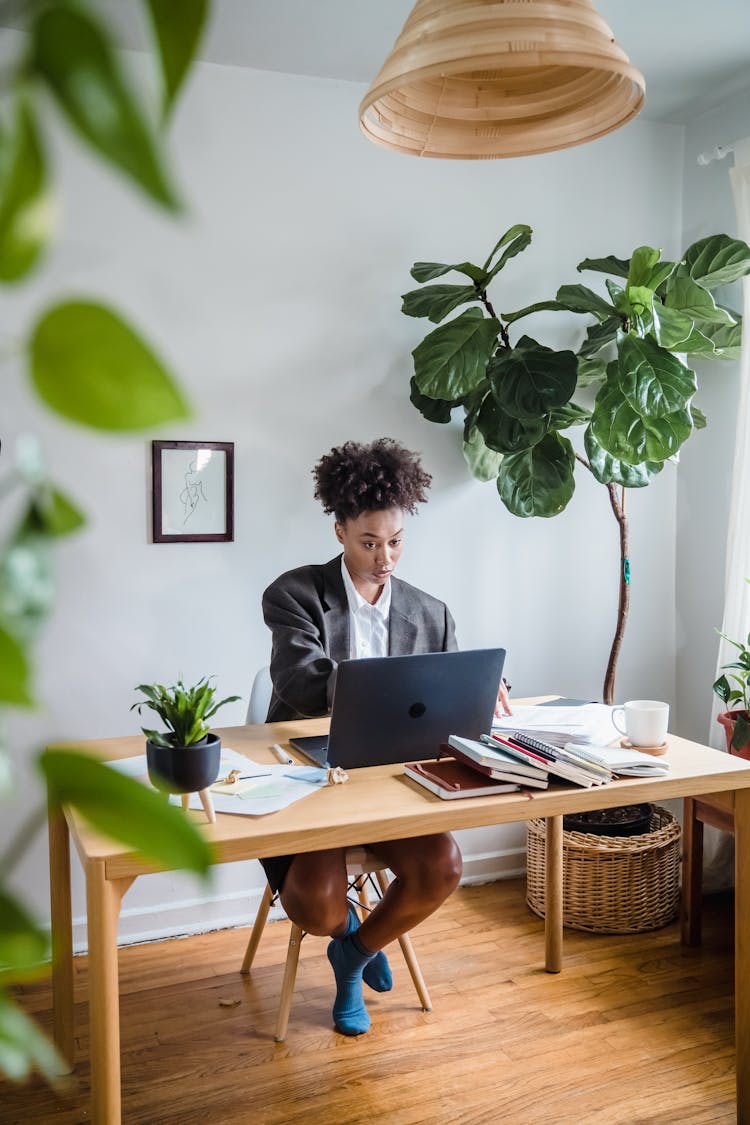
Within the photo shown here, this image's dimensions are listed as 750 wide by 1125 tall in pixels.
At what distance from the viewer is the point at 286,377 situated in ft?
10.2

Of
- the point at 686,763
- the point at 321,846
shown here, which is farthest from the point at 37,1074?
the point at 686,763

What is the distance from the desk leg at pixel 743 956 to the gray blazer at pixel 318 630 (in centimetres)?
94

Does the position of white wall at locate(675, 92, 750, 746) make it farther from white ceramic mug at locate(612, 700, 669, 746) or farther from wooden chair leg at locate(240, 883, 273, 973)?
wooden chair leg at locate(240, 883, 273, 973)

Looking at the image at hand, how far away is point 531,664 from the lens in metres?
3.49

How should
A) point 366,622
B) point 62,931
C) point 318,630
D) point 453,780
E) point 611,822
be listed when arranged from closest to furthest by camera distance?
point 453,780 → point 62,931 → point 318,630 → point 366,622 → point 611,822

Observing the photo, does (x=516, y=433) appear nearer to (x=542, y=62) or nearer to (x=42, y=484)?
(x=542, y=62)

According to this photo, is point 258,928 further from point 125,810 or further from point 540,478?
point 125,810

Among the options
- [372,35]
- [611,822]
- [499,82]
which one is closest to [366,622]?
[611,822]

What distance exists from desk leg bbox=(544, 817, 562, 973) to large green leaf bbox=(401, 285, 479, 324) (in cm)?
155

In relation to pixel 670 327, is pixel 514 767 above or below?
below

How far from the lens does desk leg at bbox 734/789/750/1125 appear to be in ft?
6.71

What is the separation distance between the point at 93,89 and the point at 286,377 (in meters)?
2.98

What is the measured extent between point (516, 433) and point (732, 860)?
164 centimetres

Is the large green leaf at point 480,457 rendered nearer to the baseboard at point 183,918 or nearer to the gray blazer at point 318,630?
the gray blazer at point 318,630
